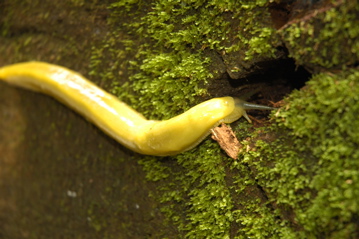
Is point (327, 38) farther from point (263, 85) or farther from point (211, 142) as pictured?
point (211, 142)

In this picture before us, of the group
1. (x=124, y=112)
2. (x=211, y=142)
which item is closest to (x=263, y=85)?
(x=211, y=142)

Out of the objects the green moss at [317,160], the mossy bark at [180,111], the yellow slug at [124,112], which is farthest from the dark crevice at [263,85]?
the green moss at [317,160]

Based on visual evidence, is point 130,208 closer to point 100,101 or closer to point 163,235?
point 163,235

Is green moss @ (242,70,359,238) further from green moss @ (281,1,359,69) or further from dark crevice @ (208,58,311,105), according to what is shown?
dark crevice @ (208,58,311,105)

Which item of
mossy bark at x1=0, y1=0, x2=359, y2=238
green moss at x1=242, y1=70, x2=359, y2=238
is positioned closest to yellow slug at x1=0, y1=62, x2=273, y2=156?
mossy bark at x1=0, y1=0, x2=359, y2=238

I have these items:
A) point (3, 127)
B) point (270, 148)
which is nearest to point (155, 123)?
point (270, 148)

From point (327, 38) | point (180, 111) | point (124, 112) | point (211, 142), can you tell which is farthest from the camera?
point (124, 112)

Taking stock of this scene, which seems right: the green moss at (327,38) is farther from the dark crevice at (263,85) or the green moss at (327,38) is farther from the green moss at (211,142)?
the dark crevice at (263,85)
